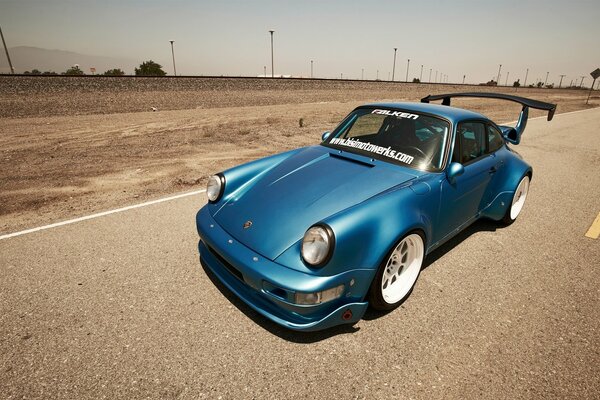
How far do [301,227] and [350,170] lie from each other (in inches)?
35.6

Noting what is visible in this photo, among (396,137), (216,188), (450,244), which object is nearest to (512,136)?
(450,244)

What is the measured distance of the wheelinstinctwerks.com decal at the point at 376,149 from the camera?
3105 mm

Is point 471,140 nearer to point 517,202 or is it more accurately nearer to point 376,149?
point 376,149

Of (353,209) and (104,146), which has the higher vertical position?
(353,209)

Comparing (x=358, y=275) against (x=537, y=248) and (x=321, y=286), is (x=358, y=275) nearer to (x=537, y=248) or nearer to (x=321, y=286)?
(x=321, y=286)

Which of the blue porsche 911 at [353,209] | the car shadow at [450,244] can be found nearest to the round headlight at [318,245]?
the blue porsche 911 at [353,209]

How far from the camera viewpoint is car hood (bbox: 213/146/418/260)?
8.06ft

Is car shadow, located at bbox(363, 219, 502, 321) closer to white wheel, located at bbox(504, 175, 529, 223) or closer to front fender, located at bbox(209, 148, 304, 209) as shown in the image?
white wheel, located at bbox(504, 175, 529, 223)

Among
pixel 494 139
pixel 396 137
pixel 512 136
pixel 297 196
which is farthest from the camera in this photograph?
pixel 512 136

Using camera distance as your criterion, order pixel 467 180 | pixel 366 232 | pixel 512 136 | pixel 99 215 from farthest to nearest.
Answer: pixel 512 136 < pixel 99 215 < pixel 467 180 < pixel 366 232

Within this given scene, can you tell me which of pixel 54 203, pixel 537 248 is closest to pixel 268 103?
pixel 54 203

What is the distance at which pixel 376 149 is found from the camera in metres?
3.30

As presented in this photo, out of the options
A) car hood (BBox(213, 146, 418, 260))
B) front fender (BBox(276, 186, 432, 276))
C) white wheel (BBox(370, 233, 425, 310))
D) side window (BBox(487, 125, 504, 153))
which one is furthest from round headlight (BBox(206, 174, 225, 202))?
side window (BBox(487, 125, 504, 153))

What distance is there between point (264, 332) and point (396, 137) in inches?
89.3
